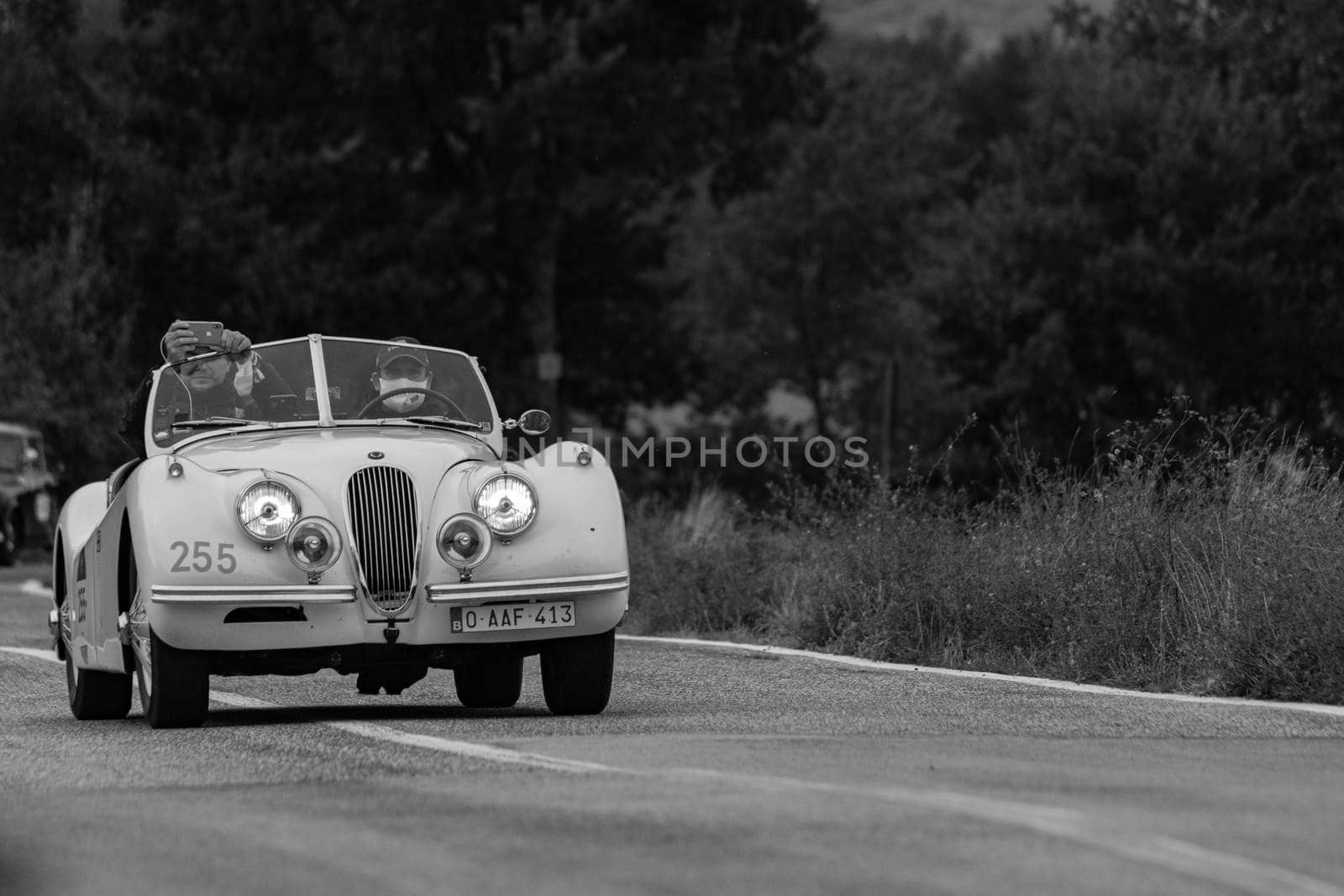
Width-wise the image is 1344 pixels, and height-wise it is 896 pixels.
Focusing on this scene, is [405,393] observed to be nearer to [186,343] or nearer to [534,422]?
[534,422]

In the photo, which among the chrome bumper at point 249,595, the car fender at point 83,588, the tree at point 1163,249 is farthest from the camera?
the tree at point 1163,249

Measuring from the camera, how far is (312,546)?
32.7 ft

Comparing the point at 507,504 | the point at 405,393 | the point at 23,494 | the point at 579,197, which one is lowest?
the point at 23,494

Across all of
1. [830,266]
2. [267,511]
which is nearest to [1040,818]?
[267,511]

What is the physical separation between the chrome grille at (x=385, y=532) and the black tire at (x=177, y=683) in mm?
749

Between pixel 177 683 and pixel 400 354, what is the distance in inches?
88.4

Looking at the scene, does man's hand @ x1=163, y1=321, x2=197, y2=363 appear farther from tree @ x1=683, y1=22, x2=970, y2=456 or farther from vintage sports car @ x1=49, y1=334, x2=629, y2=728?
Result: tree @ x1=683, y1=22, x2=970, y2=456

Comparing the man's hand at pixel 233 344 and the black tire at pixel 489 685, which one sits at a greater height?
the man's hand at pixel 233 344

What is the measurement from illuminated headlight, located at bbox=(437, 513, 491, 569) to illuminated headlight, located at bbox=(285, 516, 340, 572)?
0.43m

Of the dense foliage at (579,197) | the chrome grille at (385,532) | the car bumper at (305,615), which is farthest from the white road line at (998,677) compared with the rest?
the dense foliage at (579,197)

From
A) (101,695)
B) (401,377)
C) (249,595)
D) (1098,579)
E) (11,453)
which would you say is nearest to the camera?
(249,595)

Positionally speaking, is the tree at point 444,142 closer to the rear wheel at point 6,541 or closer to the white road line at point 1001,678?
the rear wheel at point 6,541

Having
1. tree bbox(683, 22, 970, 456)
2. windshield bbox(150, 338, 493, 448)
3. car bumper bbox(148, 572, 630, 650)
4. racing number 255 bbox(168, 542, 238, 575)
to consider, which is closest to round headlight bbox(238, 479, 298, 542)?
racing number 255 bbox(168, 542, 238, 575)

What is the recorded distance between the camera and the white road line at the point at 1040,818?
5320 mm
